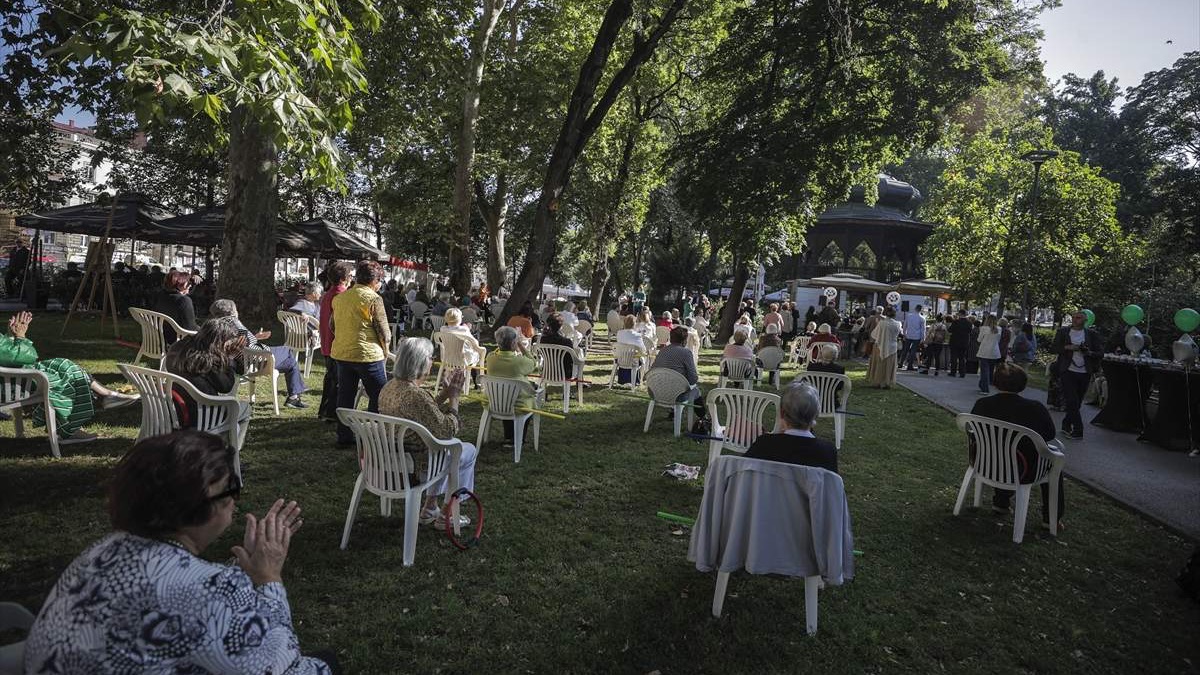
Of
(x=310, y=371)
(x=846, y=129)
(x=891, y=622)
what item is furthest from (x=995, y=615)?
(x=846, y=129)

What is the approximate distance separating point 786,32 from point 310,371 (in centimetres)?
1267

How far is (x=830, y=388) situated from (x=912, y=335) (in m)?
11.0

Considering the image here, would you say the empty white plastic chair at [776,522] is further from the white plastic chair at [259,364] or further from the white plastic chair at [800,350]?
the white plastic chair at [800,350]

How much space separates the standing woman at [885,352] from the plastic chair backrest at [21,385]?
1316 centimetres

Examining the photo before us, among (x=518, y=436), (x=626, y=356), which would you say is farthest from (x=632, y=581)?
(x=626, y=356)

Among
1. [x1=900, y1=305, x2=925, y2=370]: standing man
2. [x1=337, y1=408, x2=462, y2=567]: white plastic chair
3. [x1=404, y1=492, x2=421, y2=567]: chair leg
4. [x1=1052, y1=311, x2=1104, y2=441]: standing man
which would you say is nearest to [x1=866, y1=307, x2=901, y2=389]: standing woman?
[x1=1052, y1=311, x2=1104, y2=441]: standing man

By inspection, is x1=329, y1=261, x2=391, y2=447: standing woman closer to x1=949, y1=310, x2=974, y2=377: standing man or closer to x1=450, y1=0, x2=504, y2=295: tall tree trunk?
x1=450, y1=0, x2=504, y2=295: tall tree trunk

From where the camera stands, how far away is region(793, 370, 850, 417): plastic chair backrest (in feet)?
26.2

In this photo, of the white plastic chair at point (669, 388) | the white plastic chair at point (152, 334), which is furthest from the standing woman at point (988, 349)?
the white plastic chair at point (152, 334)

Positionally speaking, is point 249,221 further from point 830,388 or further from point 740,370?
point 830,388

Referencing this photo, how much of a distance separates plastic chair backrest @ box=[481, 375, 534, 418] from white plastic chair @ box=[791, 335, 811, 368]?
11.0 m

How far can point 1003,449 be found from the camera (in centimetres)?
502

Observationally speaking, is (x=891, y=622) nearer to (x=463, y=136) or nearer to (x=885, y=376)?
(x=885, y=376)

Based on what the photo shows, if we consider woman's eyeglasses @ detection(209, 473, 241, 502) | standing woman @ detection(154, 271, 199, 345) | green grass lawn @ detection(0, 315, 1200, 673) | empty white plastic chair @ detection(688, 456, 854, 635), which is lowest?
green grass lawn @ detection(0, 315, 1200, 673)
